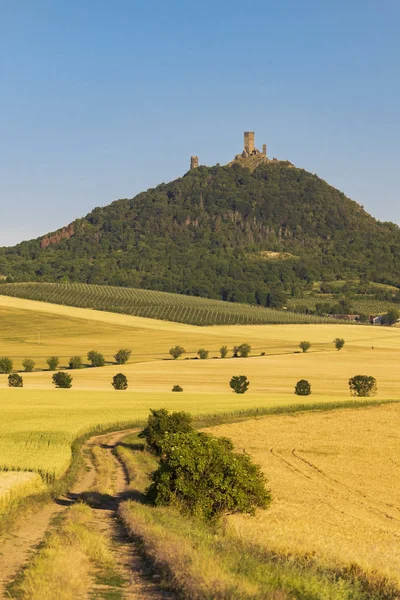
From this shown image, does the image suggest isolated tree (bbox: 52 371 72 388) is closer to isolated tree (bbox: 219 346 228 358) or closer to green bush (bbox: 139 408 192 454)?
green bush (bbox: 139 408 192 454)

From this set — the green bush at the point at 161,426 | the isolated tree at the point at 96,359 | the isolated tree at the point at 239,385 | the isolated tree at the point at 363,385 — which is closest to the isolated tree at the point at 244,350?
the isolated tree at the point at 96,359

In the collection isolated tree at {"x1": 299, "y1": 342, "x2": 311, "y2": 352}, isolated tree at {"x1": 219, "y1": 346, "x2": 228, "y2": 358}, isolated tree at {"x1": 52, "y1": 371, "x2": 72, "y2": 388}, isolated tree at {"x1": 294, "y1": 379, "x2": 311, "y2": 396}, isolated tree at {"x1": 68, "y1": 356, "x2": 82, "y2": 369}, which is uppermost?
isolated tree at {"x1": 299, "y1": 342, "x2": 311, "y2": 352}

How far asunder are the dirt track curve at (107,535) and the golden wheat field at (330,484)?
12.3 ft

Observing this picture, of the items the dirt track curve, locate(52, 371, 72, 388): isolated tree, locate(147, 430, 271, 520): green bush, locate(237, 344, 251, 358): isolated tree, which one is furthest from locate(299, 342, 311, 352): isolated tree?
locate(147, 430, 271, 520): green bush

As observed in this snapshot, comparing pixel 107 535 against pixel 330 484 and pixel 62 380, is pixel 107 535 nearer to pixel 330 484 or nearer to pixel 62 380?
pixel 330 484

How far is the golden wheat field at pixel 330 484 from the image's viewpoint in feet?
79.0

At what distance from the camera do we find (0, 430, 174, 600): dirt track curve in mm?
17109

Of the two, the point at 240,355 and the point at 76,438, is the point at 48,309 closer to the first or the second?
the point at 240,355

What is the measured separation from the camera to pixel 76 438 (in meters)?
48.2

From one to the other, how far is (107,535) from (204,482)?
5.59 m

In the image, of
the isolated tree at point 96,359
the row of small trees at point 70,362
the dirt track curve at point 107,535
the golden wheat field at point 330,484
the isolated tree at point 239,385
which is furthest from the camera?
the isolated tree at point 96,359

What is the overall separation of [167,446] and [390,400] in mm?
52237

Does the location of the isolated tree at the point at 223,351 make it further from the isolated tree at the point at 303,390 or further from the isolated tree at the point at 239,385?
the isolated tree at the point at 303,390

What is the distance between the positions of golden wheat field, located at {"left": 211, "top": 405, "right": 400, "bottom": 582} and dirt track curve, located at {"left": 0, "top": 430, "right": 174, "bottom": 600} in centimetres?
376
